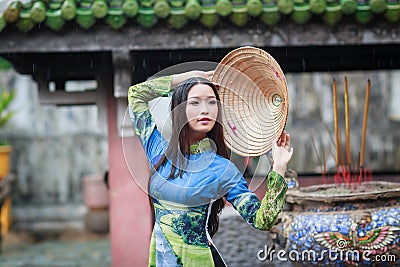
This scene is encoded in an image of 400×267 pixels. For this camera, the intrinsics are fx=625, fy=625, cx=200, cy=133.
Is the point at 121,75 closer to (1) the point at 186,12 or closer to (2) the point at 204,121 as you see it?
(1) the point at 186,12

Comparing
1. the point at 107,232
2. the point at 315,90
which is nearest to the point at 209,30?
the point at 107,232

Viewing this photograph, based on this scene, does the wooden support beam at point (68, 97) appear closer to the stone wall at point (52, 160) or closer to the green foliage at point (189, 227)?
the green foliage at point (189, 227)

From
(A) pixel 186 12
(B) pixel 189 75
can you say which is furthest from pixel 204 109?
(A) pixel 186 12

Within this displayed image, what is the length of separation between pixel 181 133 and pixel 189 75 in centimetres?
30

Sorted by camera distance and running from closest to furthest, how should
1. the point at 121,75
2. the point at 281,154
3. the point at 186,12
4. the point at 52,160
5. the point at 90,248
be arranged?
1. the point at 281,154
2. the point at 186,12
3. the point at 121,75
4. the point at 90,248
5. the point at 52,160

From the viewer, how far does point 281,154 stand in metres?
2.65

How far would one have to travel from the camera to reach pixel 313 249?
448 cm

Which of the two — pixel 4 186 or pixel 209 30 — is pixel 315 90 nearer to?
pixel 4 186

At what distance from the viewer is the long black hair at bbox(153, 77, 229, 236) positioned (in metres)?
2.76

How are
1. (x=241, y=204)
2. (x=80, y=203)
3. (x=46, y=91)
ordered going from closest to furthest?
1. (x=241, y=204)
2. (x=46, y=91)
3. (x=80, y=203)

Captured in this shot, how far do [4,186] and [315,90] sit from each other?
6.65m

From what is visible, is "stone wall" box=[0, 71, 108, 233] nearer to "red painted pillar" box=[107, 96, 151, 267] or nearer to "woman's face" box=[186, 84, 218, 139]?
"red painted pillar" box=[107, 96, 151, 267]

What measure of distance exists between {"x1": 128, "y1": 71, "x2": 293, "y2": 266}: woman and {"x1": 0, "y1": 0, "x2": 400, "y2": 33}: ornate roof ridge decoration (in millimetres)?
1864

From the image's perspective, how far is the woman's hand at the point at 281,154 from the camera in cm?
262
